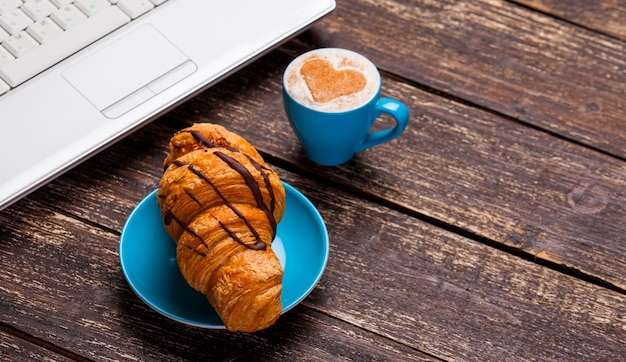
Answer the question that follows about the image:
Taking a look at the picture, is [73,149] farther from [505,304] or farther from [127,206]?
[505,304]

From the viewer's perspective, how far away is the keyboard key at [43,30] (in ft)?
2.96

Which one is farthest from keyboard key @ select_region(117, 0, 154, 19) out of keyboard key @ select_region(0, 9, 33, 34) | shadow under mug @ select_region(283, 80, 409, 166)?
shadow under mug @ select_region(283, 80, 409, 166)

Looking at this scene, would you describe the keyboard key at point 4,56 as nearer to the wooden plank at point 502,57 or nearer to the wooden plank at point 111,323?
the wooden plank at point 111,323

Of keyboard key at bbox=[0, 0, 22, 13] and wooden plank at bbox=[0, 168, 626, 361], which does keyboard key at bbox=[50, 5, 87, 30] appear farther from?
wooden plank at bbox=[0, 168, 626, 361]

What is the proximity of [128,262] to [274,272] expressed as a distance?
0.58 ft

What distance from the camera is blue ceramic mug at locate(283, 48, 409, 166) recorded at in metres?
0.86

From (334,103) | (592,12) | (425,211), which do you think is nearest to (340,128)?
(334,103)

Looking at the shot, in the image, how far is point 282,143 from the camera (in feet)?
3.14

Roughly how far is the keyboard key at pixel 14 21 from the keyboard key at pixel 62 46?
0.10 ft

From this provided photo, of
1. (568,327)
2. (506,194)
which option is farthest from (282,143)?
(568,327)

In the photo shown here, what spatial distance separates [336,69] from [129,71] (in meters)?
0.24

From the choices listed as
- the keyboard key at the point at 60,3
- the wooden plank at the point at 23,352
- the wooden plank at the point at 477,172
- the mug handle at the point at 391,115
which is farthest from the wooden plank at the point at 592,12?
the wooden plank at the point at 23,352

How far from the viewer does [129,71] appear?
3.00 feet

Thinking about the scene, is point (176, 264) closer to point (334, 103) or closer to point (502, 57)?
point (334, 103)
